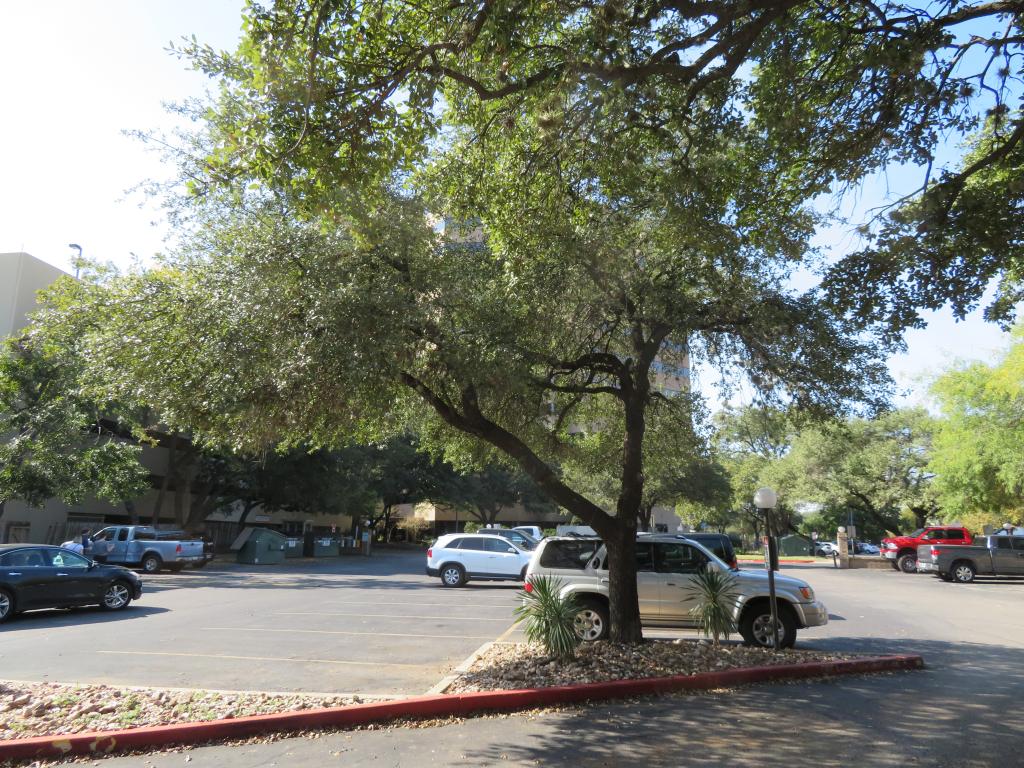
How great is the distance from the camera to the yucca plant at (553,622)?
8305 mm

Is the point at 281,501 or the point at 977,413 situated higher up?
the point at 977,413

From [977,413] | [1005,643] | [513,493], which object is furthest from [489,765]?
[513,493]

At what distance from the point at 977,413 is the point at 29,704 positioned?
30664mm

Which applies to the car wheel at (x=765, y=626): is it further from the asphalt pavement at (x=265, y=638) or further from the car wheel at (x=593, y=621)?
the asphalt pavement at (x=265, y=638)

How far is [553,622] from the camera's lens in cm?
836

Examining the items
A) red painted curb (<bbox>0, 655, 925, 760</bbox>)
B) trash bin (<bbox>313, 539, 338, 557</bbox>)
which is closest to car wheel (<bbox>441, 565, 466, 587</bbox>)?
red painted curb (<bbox>0, 655, 925, 760</bbox>)

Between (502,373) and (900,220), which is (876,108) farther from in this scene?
(502,373)

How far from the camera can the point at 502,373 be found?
884 centimetres

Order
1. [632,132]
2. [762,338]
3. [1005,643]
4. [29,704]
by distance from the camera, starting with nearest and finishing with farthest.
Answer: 1. [29,704]
2. [632,132]
3. [762,338]
4. [1005,643]

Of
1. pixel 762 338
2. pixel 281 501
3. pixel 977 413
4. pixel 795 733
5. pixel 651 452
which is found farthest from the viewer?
pixel 281 501

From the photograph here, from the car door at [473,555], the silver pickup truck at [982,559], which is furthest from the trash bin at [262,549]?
the silver pickup truck at [982,559]

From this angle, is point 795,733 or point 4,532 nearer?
point 795,733

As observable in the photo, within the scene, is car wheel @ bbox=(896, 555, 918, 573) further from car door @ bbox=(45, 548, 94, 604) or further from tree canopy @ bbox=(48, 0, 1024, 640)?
car door @ bbox=(45, 548, 94, 604)

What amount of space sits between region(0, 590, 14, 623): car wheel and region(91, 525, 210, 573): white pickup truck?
13.1 meters
